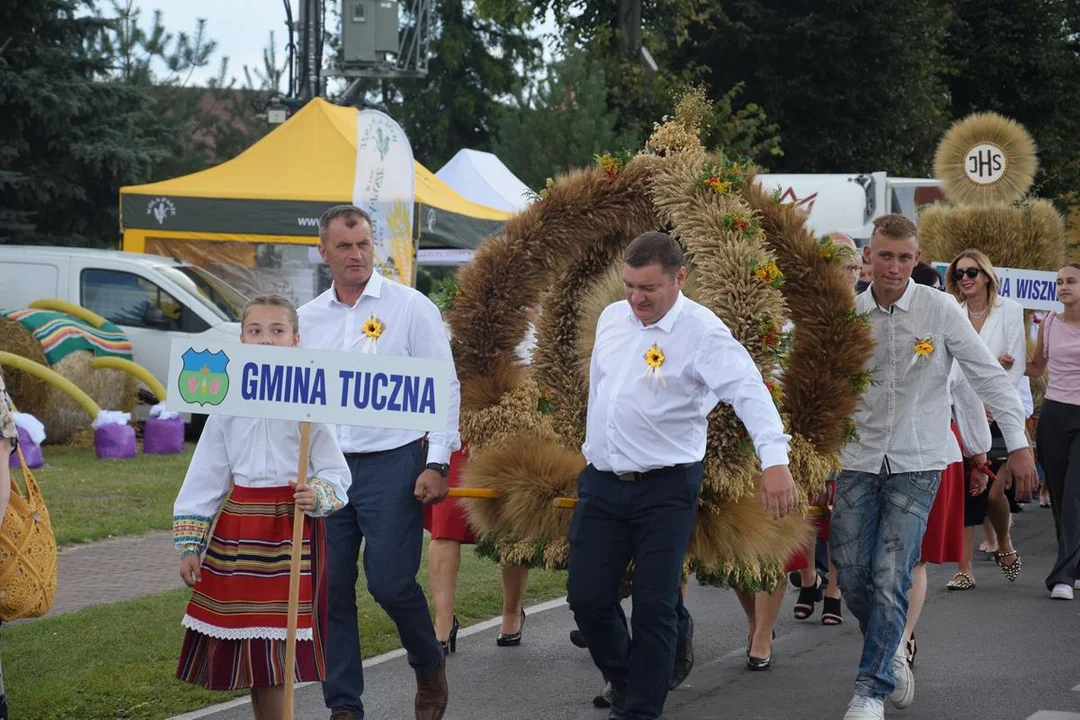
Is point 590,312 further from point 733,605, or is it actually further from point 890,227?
point 733,605

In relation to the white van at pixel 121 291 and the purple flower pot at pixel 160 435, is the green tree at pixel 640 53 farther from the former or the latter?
the purple flower pot at pixel 160 435

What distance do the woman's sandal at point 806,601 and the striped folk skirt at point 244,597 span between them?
172 inches

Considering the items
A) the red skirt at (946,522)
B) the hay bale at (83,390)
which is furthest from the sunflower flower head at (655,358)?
the hay bale at (83,390)

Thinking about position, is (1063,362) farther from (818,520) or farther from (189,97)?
(189,97)

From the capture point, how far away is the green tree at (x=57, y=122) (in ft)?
70.4

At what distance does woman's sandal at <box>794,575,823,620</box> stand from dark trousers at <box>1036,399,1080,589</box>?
1.54m

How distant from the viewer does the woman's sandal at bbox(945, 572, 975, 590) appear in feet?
32.0

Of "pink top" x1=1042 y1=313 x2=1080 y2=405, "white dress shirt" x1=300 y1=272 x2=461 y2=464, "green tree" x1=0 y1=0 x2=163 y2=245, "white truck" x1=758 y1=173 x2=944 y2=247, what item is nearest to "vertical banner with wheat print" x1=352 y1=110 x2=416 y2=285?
"pink top" x1=1042 y1=313 x2=1080 y2=405

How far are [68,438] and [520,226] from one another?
997 cm

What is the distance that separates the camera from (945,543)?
7578 mm

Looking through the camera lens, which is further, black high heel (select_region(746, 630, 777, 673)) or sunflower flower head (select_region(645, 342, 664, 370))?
black high heel (select_region(746, 630, 777, 673))

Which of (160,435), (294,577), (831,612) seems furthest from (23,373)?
(294,577)

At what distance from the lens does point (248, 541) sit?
5.16m

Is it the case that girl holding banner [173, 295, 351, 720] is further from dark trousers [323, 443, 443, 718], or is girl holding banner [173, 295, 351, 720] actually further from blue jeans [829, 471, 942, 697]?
blue jeans [829, 471, 942, 697]
